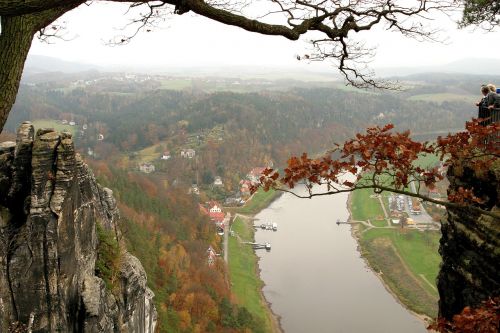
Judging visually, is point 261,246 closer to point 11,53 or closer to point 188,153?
point 11,53

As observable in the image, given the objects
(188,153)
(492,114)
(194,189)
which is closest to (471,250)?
(492,114)

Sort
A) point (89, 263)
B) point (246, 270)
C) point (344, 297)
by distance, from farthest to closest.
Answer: point (246, 270), point (344, 297), point (89, 263)

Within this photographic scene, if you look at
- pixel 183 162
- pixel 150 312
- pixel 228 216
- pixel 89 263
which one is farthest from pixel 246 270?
pixel 183 162

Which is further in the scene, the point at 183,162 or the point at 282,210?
the point at 183,162

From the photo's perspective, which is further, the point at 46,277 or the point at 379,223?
the point at 379,223

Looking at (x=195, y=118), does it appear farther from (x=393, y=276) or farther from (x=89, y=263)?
(x=89, y=263)

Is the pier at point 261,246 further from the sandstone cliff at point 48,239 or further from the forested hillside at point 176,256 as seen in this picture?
the sandstone cliff at point 48,239

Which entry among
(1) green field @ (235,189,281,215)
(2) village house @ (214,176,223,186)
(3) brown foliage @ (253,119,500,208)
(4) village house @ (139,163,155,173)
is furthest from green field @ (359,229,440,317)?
(4) village house @ (139,163,155,173)
